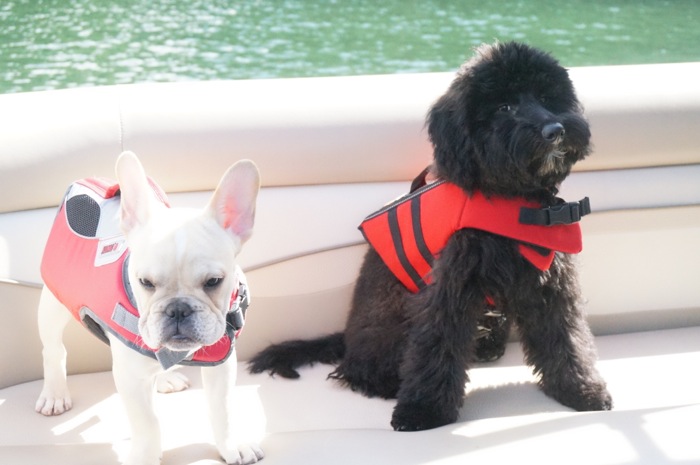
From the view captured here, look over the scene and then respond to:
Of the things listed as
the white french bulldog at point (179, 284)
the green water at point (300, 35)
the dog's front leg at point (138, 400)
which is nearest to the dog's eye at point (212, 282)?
the white french bulldog at point (179, 284)

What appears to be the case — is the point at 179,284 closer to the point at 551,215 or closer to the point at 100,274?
the point at 100,274

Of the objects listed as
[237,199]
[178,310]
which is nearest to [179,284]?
[178,310]

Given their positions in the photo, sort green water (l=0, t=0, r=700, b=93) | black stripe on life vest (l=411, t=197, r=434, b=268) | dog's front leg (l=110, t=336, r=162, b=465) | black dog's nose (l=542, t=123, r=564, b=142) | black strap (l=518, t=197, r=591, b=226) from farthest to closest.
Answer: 1. green water (l=0, t=0, r=700, b=93)
2. black stripe on life vest (l=411, t=197, r=434, b=268)
3. black strap (l=518, t=197, r=591, b=226)
4. black dog's nose (l=542, t=123, r=564, b=142)
5. dog's front leg (l=110, t=336, r=162, b=465)

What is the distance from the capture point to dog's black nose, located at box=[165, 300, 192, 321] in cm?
147

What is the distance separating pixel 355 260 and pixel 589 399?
0.71 metres

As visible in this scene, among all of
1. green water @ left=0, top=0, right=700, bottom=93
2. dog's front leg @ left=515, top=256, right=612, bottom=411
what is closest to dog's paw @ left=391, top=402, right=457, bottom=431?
dog's front leg @ left=515, top=256, right=612, bottom=411

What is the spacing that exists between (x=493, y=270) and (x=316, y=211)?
1.78 feet

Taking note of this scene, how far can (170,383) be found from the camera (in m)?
2.01

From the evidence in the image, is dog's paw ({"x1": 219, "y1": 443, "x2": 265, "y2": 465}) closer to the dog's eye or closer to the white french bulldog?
the white french bulldog

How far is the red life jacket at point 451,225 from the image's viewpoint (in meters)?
1.87

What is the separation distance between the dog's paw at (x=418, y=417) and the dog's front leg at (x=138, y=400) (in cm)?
56

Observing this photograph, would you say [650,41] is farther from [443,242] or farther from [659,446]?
[659,446]

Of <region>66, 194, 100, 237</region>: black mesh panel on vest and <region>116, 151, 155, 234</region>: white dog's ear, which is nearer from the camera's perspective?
<region>116, 151, 155, 234</region>: white dog's ear

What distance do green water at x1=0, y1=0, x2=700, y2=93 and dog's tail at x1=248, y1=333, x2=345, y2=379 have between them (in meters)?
1.50
